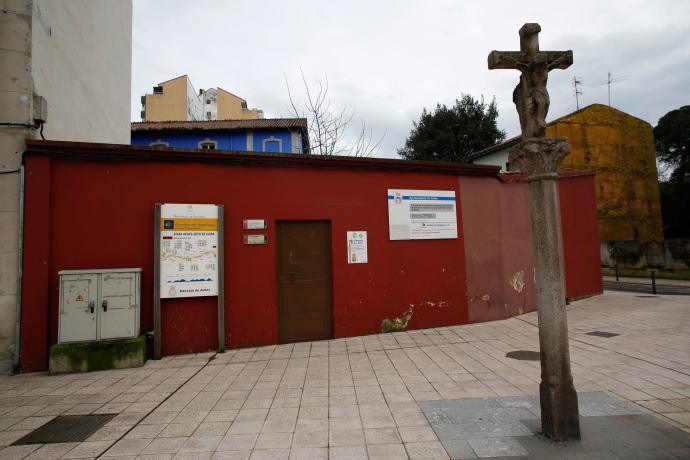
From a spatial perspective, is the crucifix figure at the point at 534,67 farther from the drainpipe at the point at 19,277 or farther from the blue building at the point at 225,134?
the blue building at the point at 225,134

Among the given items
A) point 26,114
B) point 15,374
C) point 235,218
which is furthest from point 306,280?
point 26,114

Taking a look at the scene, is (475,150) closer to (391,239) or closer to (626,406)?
(391,239)

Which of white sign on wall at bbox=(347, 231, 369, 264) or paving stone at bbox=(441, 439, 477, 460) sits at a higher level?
white sign on wall at bbox=(347, 231, 369, 264)

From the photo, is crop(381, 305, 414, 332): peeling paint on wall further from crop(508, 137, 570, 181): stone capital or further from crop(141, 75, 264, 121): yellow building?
crop(141, 75, 264, 121): yellow building

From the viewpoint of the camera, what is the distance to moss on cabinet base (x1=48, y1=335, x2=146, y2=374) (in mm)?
5469

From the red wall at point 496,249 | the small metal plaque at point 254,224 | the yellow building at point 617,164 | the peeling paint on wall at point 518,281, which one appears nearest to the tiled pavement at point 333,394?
the red wall at point 496,249

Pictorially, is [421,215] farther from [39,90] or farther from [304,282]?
[39,90]

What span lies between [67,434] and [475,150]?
1222 inches

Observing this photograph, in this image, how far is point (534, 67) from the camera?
344cm

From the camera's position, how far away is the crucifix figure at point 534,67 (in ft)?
11.2

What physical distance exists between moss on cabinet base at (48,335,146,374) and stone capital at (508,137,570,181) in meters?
5.93

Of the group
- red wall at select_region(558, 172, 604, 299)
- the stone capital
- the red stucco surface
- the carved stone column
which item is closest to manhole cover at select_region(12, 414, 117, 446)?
the red stucco surface

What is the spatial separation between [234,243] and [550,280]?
516cm

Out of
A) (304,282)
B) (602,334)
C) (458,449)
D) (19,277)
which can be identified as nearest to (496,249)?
(602,334)
